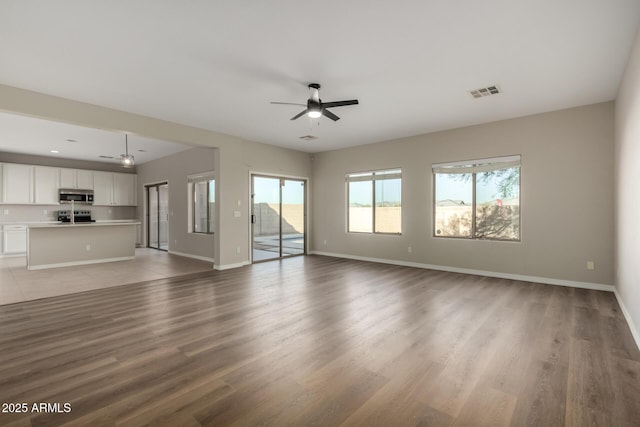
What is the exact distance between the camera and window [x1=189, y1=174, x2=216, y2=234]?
7.57 m

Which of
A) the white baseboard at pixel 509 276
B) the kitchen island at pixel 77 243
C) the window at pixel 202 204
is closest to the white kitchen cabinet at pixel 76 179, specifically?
the kitchen island at pixel 77 243

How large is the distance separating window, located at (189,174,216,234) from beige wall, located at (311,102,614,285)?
14.8 feet

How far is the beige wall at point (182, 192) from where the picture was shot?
7.46 metres

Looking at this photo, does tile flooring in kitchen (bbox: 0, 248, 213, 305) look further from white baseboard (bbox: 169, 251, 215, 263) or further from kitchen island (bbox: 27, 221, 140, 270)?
kitchen island (bbox: 27, 221, 140, 270)

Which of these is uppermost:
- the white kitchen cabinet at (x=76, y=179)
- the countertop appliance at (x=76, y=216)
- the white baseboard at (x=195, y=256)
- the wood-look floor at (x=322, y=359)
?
the white kitchen cabinet at (x=76, y=179)

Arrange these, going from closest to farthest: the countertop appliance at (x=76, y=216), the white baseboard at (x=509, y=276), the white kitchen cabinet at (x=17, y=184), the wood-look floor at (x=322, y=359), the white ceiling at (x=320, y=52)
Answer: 1. the wood-look floor at (x=322, y=359)
2. the white ceiling at (x=320, y=52)
3. the white baseboard at (x=509, y=276)
4. the white kitchen cabinet at (x=17, y=184)
5. the countertop appliance at (x=76, y=216)

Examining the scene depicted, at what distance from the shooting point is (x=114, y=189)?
9.89 metres

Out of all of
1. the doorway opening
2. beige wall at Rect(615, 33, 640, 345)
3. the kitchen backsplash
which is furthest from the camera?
the doorway opening

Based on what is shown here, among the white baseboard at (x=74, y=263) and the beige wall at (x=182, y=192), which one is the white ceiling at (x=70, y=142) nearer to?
the beige wall at (x=182, y=192)

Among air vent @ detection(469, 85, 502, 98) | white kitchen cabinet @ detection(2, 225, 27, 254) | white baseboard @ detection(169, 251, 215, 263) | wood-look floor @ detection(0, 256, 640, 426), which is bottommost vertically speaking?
wood-look floor @ detection(0, 256, 640, 426)

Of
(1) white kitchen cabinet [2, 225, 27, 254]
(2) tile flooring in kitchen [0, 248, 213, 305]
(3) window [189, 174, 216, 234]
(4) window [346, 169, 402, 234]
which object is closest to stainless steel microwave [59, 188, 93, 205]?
(1) white kitchen cabinet [2, 225, 27, 254]

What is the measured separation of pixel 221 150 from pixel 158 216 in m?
4.90

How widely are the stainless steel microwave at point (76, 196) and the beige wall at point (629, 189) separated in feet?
39.5

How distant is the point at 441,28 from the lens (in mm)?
2717
